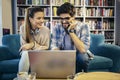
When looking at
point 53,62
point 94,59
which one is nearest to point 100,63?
point 94,59

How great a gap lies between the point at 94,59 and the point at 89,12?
69.8 inches

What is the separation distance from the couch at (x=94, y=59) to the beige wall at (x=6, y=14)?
1020mm

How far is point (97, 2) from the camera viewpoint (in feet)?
15.2

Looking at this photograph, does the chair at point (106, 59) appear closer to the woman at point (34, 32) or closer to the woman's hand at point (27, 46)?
the woman at point (34, 32)

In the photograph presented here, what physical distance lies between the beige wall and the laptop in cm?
283

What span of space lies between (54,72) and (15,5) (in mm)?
3310

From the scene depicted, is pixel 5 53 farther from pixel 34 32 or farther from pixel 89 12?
pixel 89 12

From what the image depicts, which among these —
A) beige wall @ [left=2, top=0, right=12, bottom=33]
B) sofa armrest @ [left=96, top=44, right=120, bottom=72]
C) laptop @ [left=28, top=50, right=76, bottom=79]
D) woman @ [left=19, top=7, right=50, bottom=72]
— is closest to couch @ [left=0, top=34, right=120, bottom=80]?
sofa armrest @ [left=96, top=44, right=120, bottom=72]

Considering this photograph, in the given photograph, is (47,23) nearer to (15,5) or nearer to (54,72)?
(15,5)

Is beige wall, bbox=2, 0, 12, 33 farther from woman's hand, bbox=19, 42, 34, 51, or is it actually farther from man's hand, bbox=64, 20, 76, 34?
man's hand, bbox=64, 20, 76, 34

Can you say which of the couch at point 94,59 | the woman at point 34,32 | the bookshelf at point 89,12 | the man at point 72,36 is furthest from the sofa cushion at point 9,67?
the bookshelf at point 89,12

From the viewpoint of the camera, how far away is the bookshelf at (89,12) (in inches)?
179

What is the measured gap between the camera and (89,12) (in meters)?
4.63

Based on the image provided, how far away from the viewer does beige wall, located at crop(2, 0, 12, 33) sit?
164 inches
